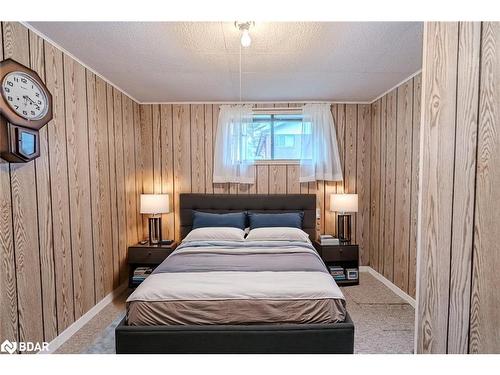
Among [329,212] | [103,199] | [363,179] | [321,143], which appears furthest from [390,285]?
[103,199]

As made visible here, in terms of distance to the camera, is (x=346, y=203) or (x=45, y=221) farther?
(x=346, y=203)

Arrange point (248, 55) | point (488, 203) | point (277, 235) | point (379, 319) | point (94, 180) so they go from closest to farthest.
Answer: point (488, 203), point (248, 55), point (379, 319), point (94, 180), point (277, 235)

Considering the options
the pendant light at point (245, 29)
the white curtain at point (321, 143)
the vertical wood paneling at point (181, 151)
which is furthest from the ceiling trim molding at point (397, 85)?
the vertical wood paneling at point (181, 151)

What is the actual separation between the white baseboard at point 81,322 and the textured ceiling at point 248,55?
7.66ft

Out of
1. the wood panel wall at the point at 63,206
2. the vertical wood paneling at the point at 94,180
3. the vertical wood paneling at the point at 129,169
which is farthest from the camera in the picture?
the vertical wood paneling at the point at 129,169

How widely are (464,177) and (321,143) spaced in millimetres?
3080

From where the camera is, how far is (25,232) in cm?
189

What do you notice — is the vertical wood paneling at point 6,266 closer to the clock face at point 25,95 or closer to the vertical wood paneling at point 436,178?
the clock face at point 25,95

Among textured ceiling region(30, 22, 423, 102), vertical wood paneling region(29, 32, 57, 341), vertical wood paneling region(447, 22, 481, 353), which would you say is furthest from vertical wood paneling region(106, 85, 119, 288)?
vertical wood paneling region(447, 22, 481, 353)

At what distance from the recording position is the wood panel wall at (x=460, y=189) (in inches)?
32.2

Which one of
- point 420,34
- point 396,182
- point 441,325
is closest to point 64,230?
point 441,325

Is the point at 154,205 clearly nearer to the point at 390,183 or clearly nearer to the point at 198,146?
the point at 198,146

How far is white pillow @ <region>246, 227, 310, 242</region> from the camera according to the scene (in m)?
3.25
